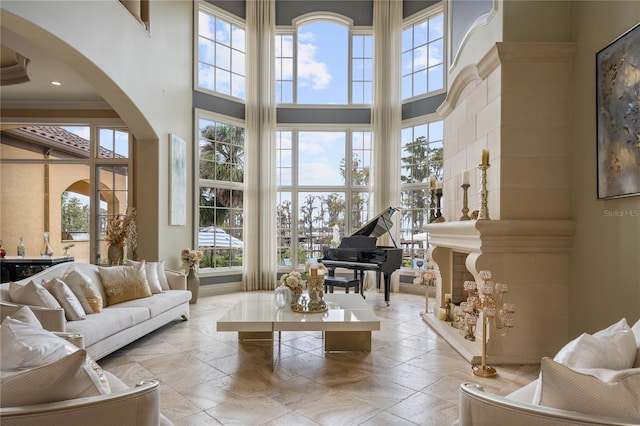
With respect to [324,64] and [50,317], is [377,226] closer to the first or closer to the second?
[324,64]

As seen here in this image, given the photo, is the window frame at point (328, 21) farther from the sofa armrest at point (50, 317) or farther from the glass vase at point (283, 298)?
the sofa armrest at point (50, 317)

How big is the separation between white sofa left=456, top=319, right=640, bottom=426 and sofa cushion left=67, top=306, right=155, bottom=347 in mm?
3087

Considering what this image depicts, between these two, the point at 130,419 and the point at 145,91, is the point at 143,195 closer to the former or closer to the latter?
the point at 145,91

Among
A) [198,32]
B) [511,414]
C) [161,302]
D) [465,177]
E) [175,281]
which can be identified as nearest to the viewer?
[511,414]

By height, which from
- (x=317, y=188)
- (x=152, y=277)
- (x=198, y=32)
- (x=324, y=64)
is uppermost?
(x=198, y=32)

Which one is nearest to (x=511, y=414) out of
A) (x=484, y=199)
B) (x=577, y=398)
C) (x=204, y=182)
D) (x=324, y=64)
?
(x=577, y=398)

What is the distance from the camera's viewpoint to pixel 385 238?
764 cm

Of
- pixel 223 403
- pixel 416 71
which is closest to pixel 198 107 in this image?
pixel 416 71

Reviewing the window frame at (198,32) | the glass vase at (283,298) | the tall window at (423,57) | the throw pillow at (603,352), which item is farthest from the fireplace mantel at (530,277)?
the window frame at (198,32)

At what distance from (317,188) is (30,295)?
5.59 meters

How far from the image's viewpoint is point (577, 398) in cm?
133

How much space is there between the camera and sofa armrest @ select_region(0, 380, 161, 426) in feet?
4.33

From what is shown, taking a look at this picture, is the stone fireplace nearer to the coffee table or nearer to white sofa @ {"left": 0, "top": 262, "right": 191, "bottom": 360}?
the coffee table

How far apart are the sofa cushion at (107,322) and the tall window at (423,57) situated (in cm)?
611
